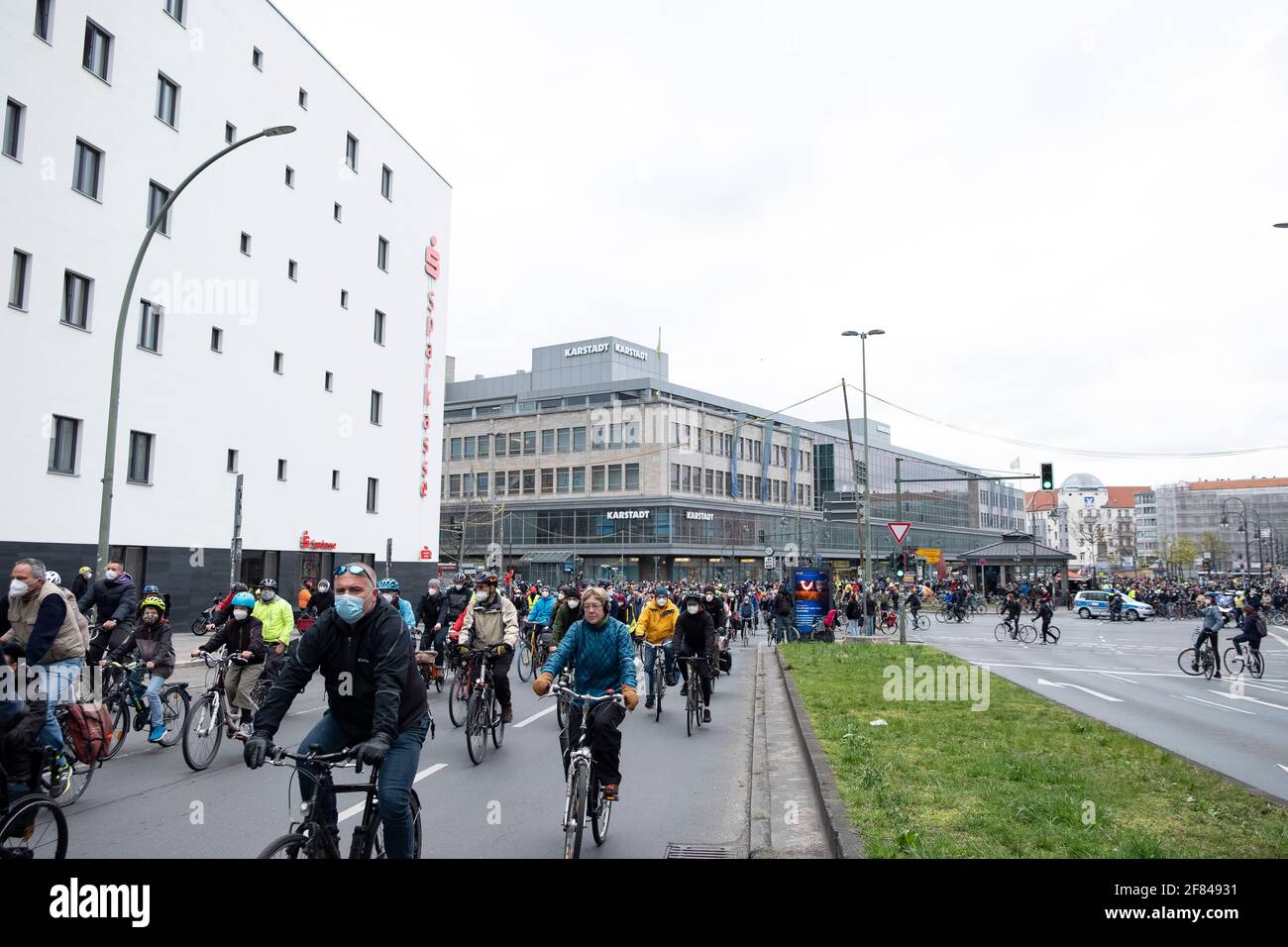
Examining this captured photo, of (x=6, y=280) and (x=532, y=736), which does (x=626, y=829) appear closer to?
(x=532, y=736)

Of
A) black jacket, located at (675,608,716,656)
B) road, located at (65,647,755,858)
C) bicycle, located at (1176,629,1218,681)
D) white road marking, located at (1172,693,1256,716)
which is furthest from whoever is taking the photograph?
bicycle, located at (1176,629,1218,681)

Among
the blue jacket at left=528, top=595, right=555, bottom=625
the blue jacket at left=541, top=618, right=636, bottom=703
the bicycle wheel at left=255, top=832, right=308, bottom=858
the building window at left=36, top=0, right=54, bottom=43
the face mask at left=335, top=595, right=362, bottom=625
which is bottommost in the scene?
the bicycle wheel at left=255, top=832, right=308, bottom=858

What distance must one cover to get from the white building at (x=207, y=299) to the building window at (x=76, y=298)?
0.06 meters

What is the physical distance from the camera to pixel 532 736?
10836mm

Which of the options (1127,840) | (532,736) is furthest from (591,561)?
(1127,840)

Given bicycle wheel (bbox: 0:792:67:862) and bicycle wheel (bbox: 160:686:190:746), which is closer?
bicycle wheel (bbox: 0:792:67:862)

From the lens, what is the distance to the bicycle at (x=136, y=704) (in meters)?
9.12

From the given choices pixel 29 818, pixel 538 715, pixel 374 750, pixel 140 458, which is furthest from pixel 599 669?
pixel 140 458

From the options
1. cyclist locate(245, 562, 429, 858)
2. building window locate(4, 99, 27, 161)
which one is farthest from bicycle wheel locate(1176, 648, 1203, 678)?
building window locate(4, 99, 27, 161)

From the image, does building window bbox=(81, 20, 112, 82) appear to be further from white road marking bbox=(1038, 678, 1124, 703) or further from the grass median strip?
white road marking bbox=(1038, 678, 1124, 703)

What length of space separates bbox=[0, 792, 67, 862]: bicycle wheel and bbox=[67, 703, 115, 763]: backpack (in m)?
1.51

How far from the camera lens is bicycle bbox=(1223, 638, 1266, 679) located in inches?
786

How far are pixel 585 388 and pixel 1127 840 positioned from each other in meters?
73.0
